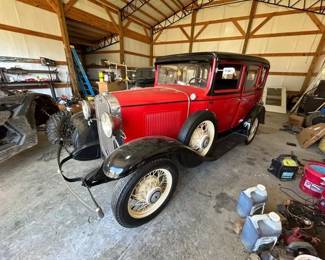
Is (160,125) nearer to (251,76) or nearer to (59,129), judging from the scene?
(59,129)

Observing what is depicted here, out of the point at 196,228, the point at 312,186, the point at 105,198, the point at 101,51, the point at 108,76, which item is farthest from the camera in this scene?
the point at 101,51

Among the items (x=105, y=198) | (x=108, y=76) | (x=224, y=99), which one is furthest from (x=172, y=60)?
(x=108, y=76)

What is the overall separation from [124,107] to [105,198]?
3.93 ft

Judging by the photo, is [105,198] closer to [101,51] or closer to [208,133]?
[208,133]

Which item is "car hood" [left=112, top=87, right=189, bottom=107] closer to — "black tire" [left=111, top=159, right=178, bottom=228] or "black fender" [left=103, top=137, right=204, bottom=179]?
"black fender" [left=103, top=137, right=204, bottom=179]

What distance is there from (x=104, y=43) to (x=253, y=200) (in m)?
12.2

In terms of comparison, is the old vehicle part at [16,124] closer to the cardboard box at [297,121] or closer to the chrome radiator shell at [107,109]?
the chrome radiator shell at [107,109]

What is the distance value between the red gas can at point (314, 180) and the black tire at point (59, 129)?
3573mm

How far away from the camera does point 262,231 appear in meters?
1.30

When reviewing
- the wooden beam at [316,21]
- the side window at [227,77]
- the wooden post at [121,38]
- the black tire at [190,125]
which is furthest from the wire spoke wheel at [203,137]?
the wooden post at [121,38]

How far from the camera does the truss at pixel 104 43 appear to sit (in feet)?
32.3

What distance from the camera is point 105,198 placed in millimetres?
1970

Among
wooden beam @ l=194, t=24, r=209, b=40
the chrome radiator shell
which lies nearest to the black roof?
the chrome radiator shell

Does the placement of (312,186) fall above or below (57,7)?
below
